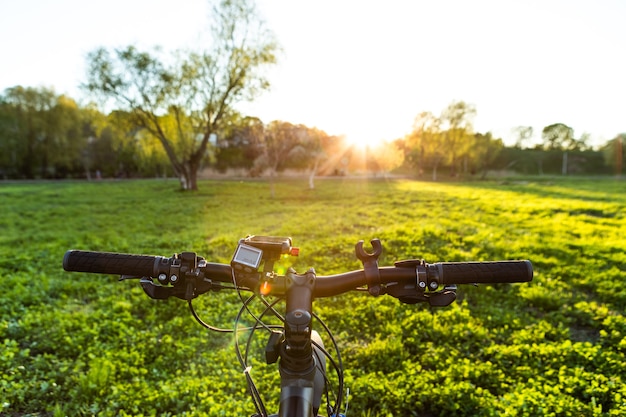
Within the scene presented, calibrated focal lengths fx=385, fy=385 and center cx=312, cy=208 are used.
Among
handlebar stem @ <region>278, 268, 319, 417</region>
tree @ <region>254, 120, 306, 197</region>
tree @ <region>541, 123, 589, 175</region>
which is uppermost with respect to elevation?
tree @ <region>541, 123, 589, 175</region>

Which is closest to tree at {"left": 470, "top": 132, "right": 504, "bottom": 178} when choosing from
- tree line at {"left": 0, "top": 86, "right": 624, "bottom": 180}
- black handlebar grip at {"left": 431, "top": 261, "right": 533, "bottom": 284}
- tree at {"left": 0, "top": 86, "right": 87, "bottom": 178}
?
tree line at {"left": 0, "top": 86, "right": 624, "bottom": 180}

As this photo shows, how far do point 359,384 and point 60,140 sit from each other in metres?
55.1

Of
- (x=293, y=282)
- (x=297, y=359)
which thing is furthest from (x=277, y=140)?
(x=297, y=359)

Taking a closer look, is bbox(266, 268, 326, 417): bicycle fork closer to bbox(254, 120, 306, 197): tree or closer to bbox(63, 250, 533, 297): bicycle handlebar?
bbox(63, 250, 533, 297): bicycle handlebar

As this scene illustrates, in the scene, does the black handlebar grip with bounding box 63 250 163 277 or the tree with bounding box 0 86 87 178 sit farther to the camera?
the tree with bounding box 0 86 87 178

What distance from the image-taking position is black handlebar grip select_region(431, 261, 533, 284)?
1.62 meters

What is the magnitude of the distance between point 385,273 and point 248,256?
57cm

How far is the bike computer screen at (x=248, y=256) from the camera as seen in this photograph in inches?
56.0

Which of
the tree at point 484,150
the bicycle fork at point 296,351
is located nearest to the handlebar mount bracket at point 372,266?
the bicycle fork at point 296,351

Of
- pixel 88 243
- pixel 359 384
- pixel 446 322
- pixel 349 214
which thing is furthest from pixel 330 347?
pixel 349 214

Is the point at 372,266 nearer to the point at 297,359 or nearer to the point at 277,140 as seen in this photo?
the point at 297,359

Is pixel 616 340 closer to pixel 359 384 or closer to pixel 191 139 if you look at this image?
pixel 359 384

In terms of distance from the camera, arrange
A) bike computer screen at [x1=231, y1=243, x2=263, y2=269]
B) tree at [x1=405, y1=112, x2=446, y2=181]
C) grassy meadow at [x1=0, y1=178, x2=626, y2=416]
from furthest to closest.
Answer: tree at [x1=405, y1=112, x2=446, y2=181] < grassy meadow at [x1=0, y1=178, x2=626, y2=416] < bike computer screen at [x1=231, y1=243, x2=263, y2=269]

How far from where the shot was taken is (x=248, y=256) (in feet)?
4.72
